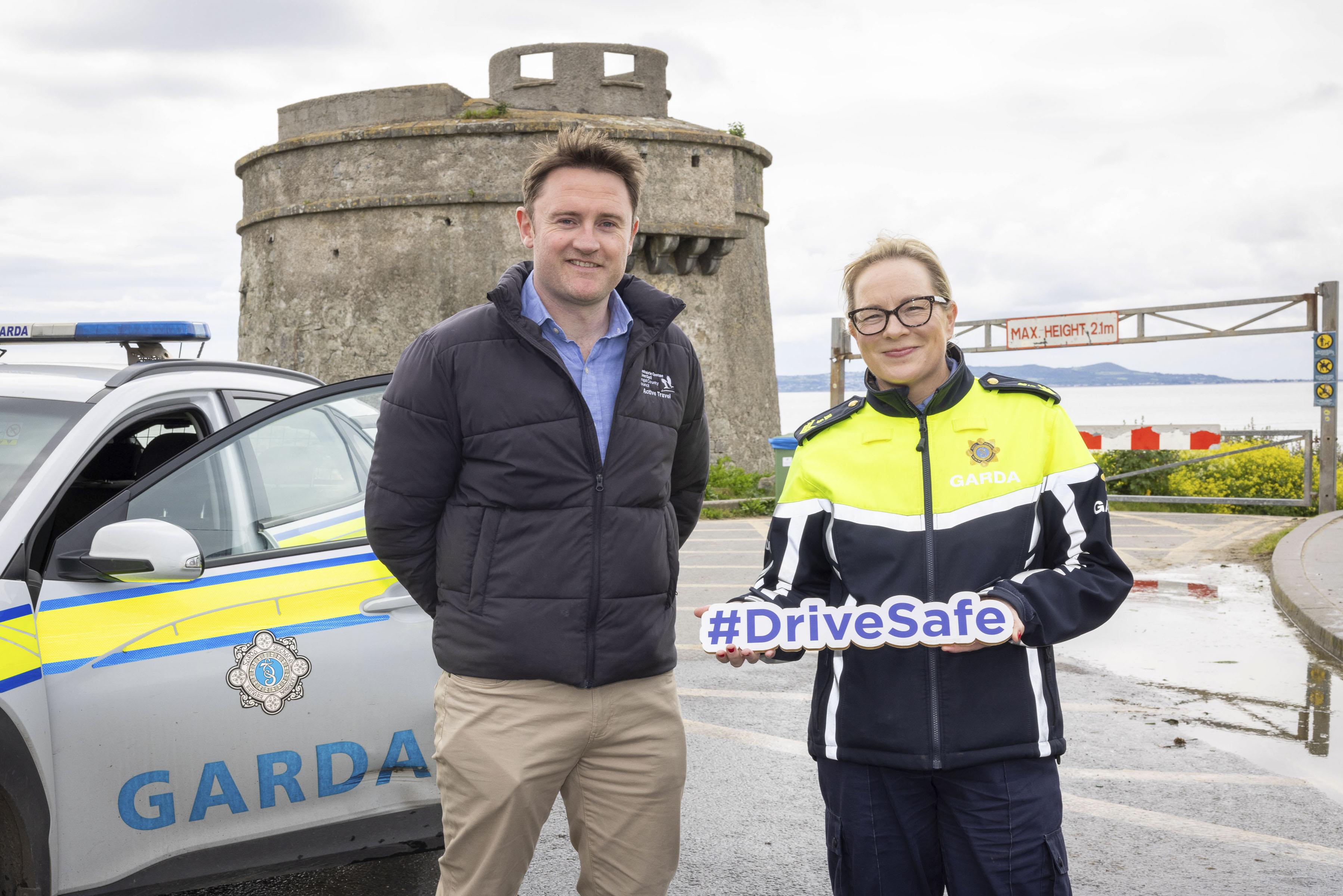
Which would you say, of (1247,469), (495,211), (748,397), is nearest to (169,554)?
(1247,469)

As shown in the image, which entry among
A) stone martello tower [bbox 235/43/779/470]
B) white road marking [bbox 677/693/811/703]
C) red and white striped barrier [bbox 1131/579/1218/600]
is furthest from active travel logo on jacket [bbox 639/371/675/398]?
stone martello tower [bbox 235/43/779/470]

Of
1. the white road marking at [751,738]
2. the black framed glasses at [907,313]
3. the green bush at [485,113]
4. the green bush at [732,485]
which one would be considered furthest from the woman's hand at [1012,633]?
the green bush at [485,113]

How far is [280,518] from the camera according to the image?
3574 millimetres

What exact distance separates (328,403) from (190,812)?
4.44ft

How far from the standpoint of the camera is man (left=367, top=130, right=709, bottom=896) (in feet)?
8.64

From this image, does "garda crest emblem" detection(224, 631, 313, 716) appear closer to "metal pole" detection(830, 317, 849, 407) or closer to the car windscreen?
the car windscreen

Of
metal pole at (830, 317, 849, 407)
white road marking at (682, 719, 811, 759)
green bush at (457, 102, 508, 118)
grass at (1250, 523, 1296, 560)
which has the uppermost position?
green bush at (457, 102, 508, 118)

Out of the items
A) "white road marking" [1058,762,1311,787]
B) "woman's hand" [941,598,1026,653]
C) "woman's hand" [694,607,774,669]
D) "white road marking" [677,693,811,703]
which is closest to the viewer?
"woman's hand" [941,598,1026,653]

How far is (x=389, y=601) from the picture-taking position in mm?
3371

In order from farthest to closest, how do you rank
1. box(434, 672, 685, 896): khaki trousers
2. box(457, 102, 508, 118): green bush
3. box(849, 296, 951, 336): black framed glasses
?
box(457, 102, 508, 118): green bush → box(434, 672, 685, 896): khaki trousers → box(849, 296, 951, 336): black framed glasses

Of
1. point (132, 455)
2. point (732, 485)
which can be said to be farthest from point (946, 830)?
point (732, 485)

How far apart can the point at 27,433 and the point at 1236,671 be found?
6.83 m

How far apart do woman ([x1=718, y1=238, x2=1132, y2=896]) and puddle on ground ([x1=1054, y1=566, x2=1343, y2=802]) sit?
3364 mm

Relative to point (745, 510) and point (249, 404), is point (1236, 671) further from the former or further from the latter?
point (745, 510)
